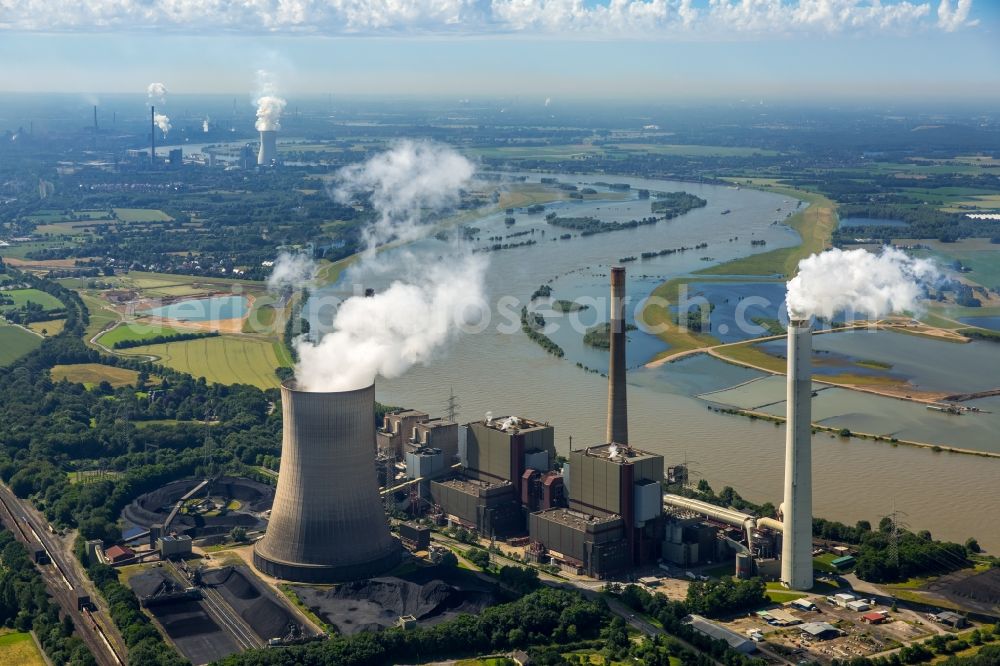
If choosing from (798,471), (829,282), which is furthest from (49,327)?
(798,471)

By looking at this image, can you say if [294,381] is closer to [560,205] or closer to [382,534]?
[382,534]

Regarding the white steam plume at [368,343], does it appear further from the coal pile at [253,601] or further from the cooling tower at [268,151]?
the cooling tower at [268,151]

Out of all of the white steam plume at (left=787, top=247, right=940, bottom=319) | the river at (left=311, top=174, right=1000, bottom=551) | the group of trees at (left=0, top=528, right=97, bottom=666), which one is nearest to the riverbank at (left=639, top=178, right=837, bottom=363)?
the river at (left=311, top=174, right=1000, bottom=551)

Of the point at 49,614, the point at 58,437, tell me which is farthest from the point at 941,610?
the point at 58,437

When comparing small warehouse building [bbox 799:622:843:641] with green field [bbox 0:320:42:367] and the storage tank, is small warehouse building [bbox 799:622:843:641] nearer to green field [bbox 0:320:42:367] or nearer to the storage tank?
the storage tank

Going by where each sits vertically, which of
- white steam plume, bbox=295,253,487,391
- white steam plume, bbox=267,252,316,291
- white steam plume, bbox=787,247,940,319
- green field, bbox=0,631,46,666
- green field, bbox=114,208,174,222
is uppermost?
white steam plume, bbox=787,247,940,319

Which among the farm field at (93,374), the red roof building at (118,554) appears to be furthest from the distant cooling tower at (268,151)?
the red roof building at (118,554)
